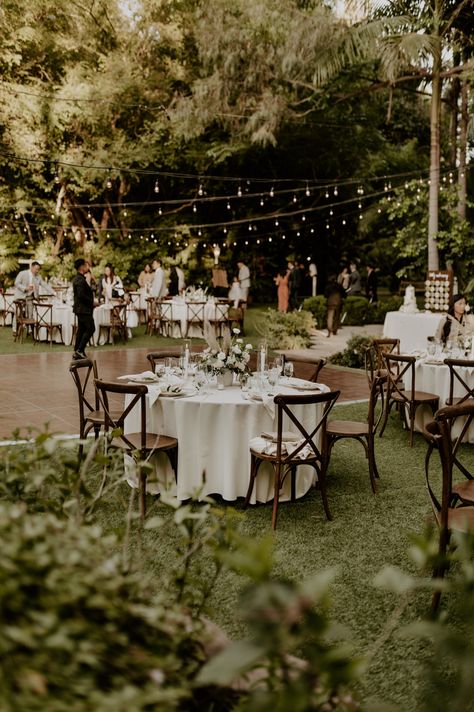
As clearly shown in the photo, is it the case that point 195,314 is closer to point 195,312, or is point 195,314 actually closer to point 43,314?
point 195,312

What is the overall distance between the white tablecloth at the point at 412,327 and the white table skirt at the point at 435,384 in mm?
4617

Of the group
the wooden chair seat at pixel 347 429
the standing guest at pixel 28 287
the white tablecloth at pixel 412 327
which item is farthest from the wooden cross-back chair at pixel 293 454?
the standing guest at pixel 28 287

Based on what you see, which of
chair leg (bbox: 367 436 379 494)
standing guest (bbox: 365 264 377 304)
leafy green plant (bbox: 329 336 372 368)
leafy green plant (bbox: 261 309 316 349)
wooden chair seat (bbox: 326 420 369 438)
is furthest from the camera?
standing guest (bbox: 365 264 377 304)

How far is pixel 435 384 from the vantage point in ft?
21.6

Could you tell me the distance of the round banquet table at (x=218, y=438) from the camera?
4.61m

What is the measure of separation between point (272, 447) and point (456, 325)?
12.7 ft

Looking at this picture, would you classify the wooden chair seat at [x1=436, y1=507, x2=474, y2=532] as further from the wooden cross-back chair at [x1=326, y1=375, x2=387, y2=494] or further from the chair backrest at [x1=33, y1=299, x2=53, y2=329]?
the chair backrest at [x1=33, y1=299, x2=53, y2=329]

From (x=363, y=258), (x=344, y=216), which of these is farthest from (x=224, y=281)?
(x=363, y=258)

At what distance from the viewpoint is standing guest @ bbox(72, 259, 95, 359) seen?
10.4m

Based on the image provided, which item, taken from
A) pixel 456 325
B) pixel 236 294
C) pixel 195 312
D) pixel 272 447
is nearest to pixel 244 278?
pixel 236 294

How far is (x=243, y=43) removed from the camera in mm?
16938

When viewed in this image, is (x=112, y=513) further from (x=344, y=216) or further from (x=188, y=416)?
(x=344, y=216)

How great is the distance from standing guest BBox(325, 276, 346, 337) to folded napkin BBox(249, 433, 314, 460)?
11.1 m

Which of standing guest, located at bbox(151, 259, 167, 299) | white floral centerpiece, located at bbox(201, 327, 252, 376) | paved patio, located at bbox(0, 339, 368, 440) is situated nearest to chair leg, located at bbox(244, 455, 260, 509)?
white floral centerpiece, located at bbox(201, 327, 252, 376)
